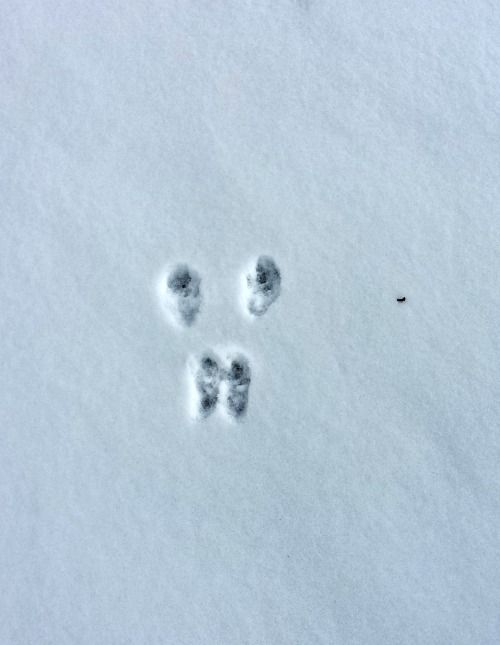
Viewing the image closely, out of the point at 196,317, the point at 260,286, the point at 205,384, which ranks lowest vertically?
the point at 205,384

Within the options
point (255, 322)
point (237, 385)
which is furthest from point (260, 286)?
point (237, 385)

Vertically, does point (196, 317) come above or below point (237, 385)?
above

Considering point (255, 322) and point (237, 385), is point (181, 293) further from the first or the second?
point (237, 385)

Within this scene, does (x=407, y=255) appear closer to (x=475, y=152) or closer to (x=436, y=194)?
(x=436, y=194)

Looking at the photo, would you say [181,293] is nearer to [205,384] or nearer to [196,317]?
[196,317]

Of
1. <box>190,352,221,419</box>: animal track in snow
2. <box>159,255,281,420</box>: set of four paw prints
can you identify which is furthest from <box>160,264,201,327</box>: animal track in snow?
<box>190,352,221,419</box>: animal track in snow

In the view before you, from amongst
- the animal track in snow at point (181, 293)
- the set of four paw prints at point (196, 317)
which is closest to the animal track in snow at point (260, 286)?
the set of four paw prints at point (196, 317)
